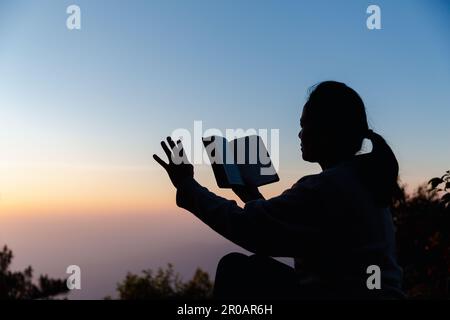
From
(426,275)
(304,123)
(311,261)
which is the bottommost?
(426,275)

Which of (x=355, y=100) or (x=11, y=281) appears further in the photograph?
(x=11, y=281)

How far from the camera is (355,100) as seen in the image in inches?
108

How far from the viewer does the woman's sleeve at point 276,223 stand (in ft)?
7.77

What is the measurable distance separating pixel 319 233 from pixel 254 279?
329mm

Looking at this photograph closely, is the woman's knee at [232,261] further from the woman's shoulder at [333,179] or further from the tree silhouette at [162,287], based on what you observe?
the tree silhouette at [162,287]

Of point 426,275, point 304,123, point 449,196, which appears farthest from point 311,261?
point 426,275

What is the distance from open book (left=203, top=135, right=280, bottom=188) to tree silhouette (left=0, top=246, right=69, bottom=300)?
16.6 feet

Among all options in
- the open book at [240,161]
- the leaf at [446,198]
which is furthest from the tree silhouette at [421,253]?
the open book at [240,161]

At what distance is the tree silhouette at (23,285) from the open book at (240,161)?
16.6 ft

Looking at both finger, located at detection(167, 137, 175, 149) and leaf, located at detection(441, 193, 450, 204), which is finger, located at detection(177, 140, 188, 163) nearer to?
finger, located at detection(167, 137, 175, 149)
